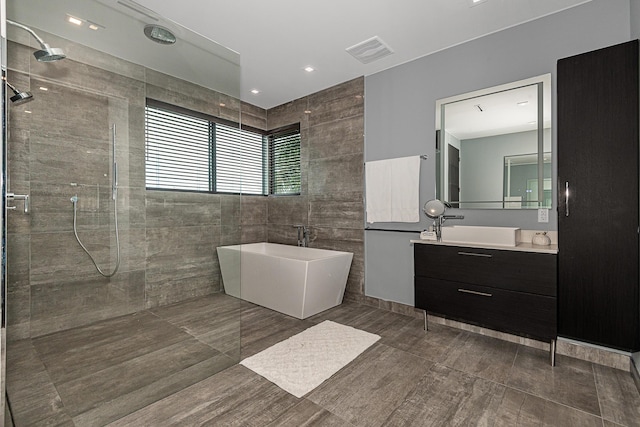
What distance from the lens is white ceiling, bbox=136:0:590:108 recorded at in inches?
92.9

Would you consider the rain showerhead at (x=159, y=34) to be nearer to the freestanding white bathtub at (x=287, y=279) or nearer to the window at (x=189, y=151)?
the window at (x=189, y=151)

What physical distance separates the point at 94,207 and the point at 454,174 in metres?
2.95

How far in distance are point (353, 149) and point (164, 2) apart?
225cm

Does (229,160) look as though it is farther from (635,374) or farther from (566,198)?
(635,374)

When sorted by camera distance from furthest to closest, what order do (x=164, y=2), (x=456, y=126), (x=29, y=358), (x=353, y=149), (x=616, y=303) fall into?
(x=353, y=149) < (x=456, y=126) < (x=164, y=2) < (x=616, y=303) < (x=29, y=358)

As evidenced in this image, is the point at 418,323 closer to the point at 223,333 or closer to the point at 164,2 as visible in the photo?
the point at 223,333

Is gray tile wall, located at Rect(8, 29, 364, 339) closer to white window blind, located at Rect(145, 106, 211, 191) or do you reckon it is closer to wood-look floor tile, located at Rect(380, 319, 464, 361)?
white window blind, located at Rect(145, 106, 211, 191)

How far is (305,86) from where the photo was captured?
391 cm

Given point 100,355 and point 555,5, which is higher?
point 555,5

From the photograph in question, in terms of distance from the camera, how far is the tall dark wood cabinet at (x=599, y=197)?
199 cm

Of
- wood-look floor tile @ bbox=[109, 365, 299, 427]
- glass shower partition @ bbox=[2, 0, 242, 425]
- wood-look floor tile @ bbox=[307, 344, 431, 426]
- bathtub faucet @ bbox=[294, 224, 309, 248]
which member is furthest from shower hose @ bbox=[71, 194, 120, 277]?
bathtub faucet @ bbox=[294, 224, 309, 248]

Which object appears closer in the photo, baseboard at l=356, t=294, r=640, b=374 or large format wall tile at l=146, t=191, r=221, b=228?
baseboard at l=356, t=294, r=640, b=374

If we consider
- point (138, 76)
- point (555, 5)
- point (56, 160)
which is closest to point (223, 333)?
point (56, 160)

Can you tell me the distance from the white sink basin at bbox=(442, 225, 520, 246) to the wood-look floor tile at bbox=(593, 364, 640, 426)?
3.27 feet
